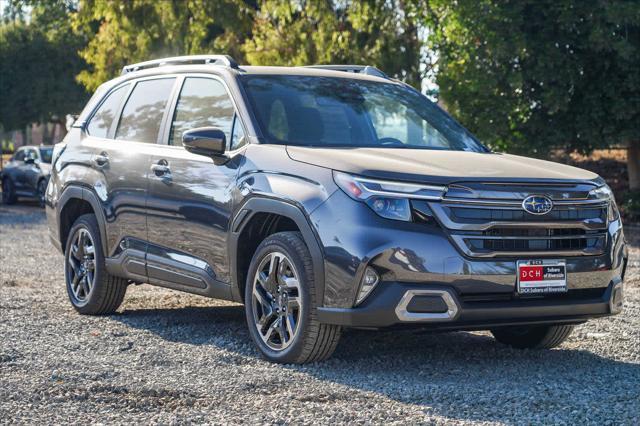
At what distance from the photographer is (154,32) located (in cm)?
2819

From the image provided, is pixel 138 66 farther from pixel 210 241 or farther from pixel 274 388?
pixel 274 388

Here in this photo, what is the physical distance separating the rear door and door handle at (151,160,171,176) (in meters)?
0.14

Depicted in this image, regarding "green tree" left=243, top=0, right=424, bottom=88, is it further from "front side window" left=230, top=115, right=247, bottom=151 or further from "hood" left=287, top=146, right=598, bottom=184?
"hood" left=287, top=146, right=598, bottom=184

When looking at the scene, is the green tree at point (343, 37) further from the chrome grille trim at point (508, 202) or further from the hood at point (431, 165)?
the chrome grille trim at point (508, 202)

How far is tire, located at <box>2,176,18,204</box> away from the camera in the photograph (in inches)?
1216

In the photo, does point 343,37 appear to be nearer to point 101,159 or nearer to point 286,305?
point 101,159

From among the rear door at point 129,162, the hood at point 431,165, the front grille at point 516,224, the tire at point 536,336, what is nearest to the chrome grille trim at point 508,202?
the front grille at point 516,224

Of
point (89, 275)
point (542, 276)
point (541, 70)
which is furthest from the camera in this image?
point (541, 70)

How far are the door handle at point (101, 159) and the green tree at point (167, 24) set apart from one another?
18.3m

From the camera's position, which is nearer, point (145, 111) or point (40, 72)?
point (145, 111)

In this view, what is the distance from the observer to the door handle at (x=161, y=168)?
8.09 metres

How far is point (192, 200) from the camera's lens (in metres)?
7.74

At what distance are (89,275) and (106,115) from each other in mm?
1314

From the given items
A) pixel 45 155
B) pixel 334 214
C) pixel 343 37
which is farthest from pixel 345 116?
pixel 45 155
